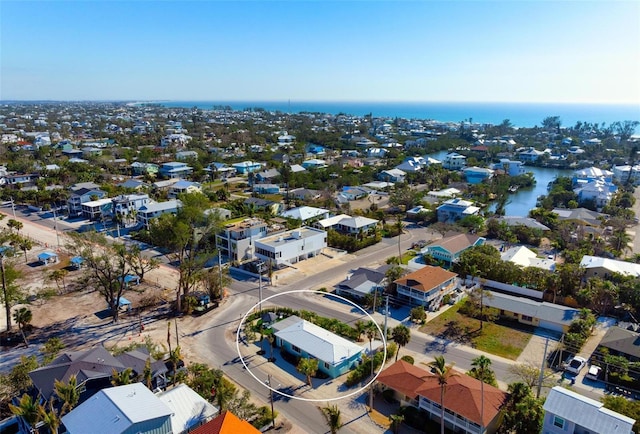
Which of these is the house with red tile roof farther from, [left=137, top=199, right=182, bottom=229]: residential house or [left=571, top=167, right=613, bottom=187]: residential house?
[left=571, top=167, right=613, bottom=187]: residential house

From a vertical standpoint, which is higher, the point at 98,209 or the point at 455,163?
the point at 455,163

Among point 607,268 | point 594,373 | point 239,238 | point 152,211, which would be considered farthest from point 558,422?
point 152,211

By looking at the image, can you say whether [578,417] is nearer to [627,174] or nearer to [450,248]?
[450,248]

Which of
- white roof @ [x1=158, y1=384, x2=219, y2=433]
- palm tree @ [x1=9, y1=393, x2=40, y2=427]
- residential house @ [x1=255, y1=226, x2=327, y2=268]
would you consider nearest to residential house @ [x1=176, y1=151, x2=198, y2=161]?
residential house @ [x1=255, y1=226, x2=327, y2=268]

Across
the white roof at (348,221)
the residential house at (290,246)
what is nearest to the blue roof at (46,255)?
the residential house at (290,246)

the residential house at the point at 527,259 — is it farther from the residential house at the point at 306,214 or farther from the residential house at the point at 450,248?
the residential house at the point at 306,214

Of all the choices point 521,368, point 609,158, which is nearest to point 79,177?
point 521,368
